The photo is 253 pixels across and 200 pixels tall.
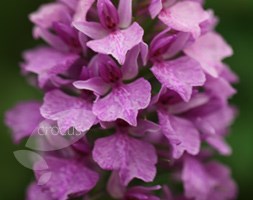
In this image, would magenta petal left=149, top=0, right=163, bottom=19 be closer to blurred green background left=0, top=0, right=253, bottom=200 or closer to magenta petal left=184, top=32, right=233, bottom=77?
magenta petal left=184, top=32, right=233, bottom=77

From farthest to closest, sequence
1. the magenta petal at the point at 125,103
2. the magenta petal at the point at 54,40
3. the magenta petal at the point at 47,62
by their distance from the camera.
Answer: the magenta petal at the point at 54,40 → the magenta petal at the point at 47,62 → the magenta petal at the point at 125,103

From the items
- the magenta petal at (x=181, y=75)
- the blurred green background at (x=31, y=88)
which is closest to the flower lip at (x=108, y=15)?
the magenta petal at (x=181, y=75)

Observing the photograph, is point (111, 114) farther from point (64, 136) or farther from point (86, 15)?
point (86, 15)

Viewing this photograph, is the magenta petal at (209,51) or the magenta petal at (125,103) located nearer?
the magenta petal at (125,103)

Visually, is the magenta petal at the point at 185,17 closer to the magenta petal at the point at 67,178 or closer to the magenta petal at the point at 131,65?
the magenta petal at the point at 131,65

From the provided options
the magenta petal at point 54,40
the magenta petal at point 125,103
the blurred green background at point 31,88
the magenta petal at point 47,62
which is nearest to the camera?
the magenta petal at point 125,103

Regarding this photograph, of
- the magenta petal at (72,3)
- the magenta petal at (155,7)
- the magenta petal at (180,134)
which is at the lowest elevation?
the magenta petal at (180,134)

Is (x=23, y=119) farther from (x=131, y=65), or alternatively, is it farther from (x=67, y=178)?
(x=131, y=65)
